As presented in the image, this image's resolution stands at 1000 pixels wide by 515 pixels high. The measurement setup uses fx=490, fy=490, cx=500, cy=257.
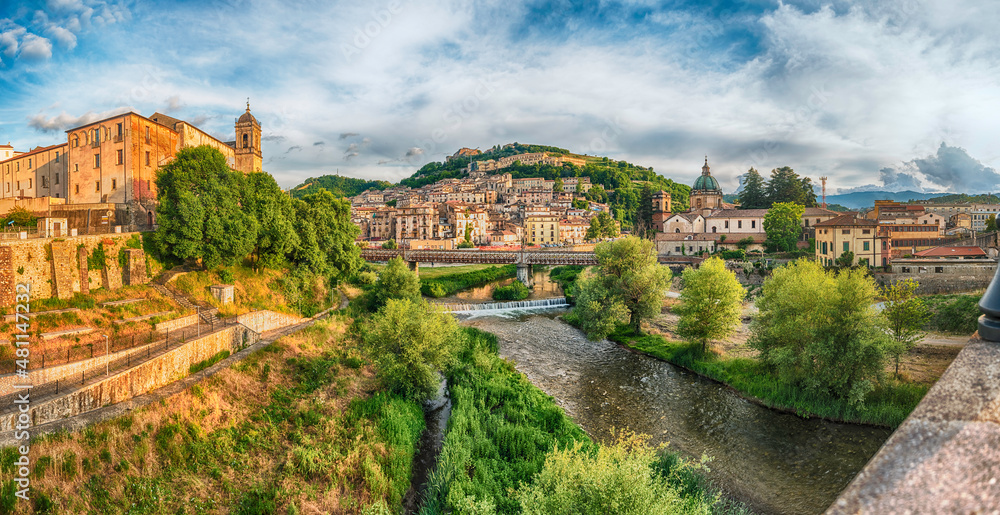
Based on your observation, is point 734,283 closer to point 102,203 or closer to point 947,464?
point 947,464

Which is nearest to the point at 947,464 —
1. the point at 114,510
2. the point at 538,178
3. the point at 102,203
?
the point at 114,510

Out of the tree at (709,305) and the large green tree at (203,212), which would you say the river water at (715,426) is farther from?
the large green tree at (203,212)

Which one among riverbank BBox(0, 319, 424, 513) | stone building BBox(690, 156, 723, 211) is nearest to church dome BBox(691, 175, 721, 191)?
stone building BBox(690, 156, 723, 211)

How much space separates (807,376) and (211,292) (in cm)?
2522

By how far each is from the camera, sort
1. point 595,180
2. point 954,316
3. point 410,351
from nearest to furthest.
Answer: point 410,351
point 954,316
point 595,180

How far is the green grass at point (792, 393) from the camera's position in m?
16.0

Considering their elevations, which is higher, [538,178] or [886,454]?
[538,178]

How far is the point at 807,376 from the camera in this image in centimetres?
1728

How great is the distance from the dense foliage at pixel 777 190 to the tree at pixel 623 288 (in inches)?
1889

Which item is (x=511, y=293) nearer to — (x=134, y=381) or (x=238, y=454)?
(x=134, y=381)

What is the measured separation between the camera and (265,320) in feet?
76.9

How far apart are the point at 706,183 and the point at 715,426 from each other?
77.5 meters

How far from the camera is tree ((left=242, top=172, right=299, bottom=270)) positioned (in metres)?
26.7

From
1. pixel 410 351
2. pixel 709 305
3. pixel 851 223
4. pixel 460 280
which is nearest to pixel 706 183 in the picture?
pixel 851 223
